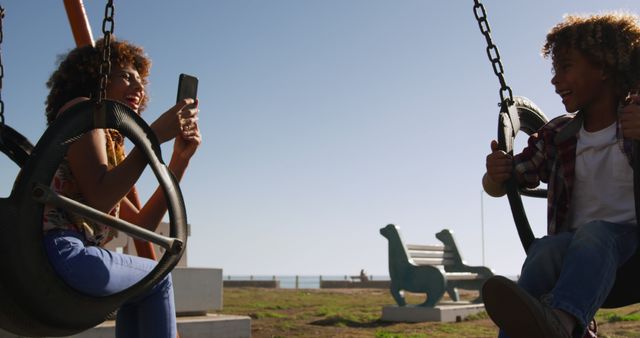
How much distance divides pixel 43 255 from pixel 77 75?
2.44 ft

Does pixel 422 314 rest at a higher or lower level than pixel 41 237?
lower

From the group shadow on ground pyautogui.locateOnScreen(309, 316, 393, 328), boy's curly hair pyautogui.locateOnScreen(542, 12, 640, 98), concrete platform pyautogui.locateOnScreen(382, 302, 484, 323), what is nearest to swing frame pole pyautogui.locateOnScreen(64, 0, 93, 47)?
boy's curly hair pyautogui.locateOnScreen(542, 12, 640, 98)

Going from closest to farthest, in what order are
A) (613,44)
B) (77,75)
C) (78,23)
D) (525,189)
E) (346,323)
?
(77,75)
(613,44)
(525,189)
(78,23)
(346,323)

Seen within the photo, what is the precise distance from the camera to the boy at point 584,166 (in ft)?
6.78

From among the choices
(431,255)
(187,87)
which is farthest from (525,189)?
(431,255)

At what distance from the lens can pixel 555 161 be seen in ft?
8.21

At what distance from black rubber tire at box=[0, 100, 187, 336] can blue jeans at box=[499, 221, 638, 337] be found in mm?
1247

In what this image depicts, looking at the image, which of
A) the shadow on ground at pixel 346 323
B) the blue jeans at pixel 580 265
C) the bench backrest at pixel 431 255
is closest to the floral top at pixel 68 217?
A: the blue jeans at pixel 580 265

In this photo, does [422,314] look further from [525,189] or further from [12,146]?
[12,146]

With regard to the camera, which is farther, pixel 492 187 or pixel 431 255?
pixel 431 255

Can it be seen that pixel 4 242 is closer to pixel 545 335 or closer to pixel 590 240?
pixel 545 335

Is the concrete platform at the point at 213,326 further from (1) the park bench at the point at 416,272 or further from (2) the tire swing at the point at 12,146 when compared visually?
(1) the park bench at the point at 416,272

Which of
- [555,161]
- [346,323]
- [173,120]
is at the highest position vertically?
[173,120]

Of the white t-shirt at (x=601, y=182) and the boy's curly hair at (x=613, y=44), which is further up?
the boy's curly hair at (x=613, y=44)
